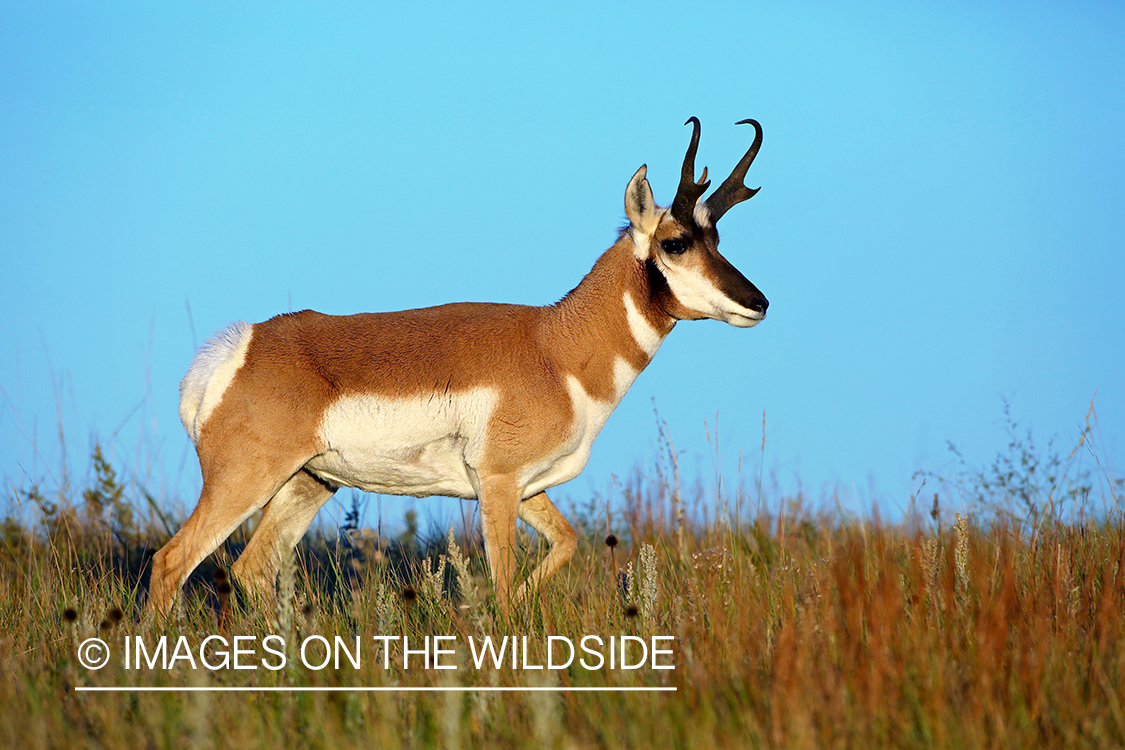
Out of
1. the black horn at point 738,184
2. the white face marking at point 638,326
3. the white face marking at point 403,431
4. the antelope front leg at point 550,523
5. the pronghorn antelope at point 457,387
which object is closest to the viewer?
the pronghorn antelope at point 457,387

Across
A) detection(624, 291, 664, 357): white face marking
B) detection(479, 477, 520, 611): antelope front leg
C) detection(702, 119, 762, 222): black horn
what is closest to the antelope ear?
detection(624, 291, 664, 357): white face marking

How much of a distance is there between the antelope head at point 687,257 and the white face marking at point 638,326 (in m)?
0.17

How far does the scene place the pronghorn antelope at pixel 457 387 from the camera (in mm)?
6449

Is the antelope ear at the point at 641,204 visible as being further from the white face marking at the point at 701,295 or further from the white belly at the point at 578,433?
the white belly at the point at 578,433

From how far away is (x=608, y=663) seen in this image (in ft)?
14.7

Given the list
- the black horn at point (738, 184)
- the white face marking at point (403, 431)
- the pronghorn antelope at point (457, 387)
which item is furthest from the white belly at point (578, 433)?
the black horn at point (738, 184)

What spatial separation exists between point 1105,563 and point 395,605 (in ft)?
15.2

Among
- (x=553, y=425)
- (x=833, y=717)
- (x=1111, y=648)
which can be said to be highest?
(x=553, y=425)

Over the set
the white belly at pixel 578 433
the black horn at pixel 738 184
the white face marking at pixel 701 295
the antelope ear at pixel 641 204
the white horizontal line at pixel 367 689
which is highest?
the black horn at pixel 738 184

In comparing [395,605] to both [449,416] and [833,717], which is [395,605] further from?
[833,717]

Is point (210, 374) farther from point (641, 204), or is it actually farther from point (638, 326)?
point (641, 204)

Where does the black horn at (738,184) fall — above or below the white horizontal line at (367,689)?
above

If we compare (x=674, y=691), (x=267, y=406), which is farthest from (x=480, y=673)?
(x=267, y=406)

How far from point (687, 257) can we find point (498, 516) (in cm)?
230
